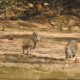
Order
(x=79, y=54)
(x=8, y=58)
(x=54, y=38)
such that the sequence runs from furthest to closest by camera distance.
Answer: (x=54, y=38) < (x=79, y=54) < (x=8, y=58)

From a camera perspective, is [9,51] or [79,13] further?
[79,13]

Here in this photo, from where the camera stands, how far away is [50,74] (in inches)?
507

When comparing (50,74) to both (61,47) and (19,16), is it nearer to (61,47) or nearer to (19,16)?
(61,47)

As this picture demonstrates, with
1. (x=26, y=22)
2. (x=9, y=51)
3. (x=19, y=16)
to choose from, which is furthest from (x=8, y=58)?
(x=19, y=16)

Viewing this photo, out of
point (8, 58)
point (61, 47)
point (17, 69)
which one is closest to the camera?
point (17, 69)

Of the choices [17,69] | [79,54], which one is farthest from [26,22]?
[17,69]

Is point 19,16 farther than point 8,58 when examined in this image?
Yes

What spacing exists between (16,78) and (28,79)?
32 cm

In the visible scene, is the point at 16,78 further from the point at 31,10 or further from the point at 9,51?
the point at 31,10

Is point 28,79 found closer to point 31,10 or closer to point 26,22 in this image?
point 26,22

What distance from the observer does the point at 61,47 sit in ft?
64.2

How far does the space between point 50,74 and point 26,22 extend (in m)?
18.5

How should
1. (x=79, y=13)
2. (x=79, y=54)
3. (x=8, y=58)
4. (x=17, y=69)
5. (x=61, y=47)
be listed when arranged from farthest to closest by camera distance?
(x=79, y=13)
(x=61, y=47)
(x=79, y=54)
(x=8, y=58)
(x=17, y=69)

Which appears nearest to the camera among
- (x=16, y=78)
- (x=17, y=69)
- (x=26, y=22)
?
(x=16, y=78)
